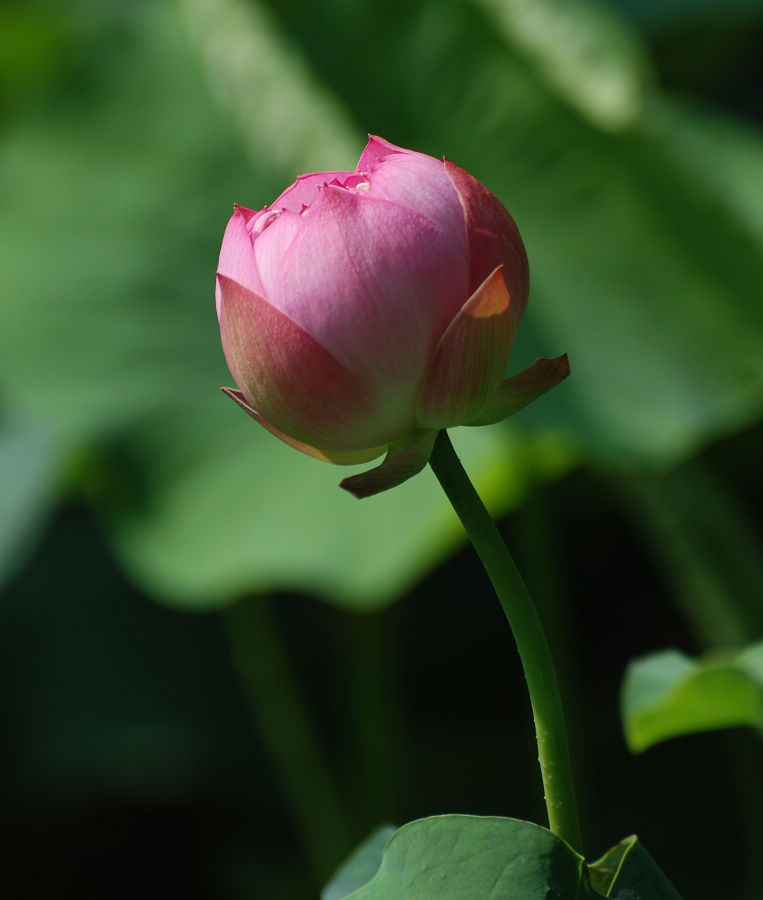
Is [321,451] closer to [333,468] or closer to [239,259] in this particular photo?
[239,259]

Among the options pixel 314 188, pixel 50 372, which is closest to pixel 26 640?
pixel 50 372

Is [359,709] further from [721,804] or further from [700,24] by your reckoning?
[700,24]

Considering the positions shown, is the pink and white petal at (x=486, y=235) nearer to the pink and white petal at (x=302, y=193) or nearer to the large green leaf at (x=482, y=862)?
the pink and white petal at (x=302, y=193)

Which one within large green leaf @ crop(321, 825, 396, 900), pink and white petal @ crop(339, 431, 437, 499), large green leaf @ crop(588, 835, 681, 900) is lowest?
large green leaf @ crop(588, 835, 681, 900)

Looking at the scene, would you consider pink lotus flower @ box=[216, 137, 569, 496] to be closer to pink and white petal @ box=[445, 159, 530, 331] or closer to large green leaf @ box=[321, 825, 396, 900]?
pink and white petal @ box=[445, 159, 530, 331]

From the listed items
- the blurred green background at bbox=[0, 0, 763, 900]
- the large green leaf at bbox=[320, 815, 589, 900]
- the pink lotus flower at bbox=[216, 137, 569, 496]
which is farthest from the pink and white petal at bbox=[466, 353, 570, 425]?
the blurred green background at bbox=[0, 0, 763, 900]

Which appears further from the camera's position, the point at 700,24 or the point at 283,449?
the point at 700,24
